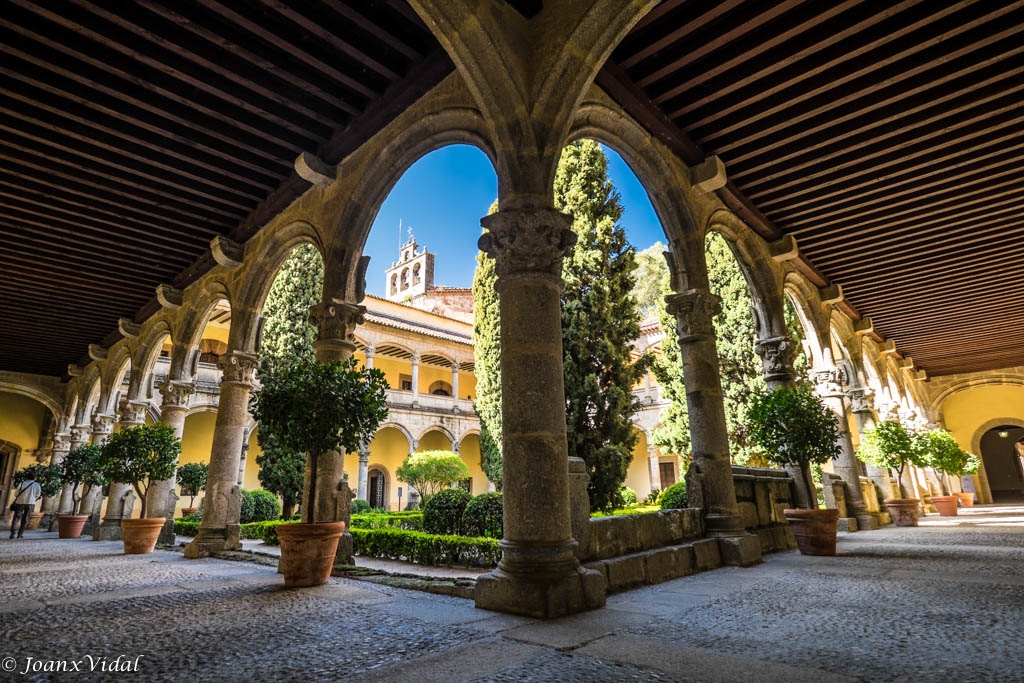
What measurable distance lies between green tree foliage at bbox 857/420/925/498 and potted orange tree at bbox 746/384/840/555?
4.05m

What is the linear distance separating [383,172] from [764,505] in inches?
225

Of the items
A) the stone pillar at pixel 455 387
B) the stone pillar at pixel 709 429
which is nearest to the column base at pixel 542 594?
the stone pillar at pixel 709 429

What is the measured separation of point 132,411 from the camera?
34.9 feet

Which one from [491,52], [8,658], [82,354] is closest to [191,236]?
[491,52]

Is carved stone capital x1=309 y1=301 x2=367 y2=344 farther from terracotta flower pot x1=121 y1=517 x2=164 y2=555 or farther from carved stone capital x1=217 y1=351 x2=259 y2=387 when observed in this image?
terracotta flower pot x1=121 y1=517 x2=164 y2=555

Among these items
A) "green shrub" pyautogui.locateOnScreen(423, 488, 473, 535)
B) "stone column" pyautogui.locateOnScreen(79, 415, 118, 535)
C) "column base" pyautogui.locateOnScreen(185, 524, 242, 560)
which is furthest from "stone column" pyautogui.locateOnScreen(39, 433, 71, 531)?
"green shrub" pyautogui.locateOnScreen(423, 488, 473, 535)

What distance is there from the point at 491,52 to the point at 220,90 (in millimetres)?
2737

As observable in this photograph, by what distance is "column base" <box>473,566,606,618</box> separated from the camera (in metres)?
3.04

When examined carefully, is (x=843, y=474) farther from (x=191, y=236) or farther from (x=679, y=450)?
(x=191, y=236)

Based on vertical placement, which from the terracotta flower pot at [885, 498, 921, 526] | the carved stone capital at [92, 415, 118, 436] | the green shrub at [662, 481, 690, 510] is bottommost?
the terracotta flower pot at [885, 498, 921, 526]

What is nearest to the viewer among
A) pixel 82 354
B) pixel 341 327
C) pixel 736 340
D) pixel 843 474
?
pixel 341 327

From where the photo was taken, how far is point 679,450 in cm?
1293

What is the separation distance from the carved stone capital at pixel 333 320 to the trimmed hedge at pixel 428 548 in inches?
106

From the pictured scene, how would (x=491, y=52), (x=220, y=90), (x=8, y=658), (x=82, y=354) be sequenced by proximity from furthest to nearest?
(x=82, y=354), (x=220, y=90), (x=491, y=52), (x=8, y=658)
